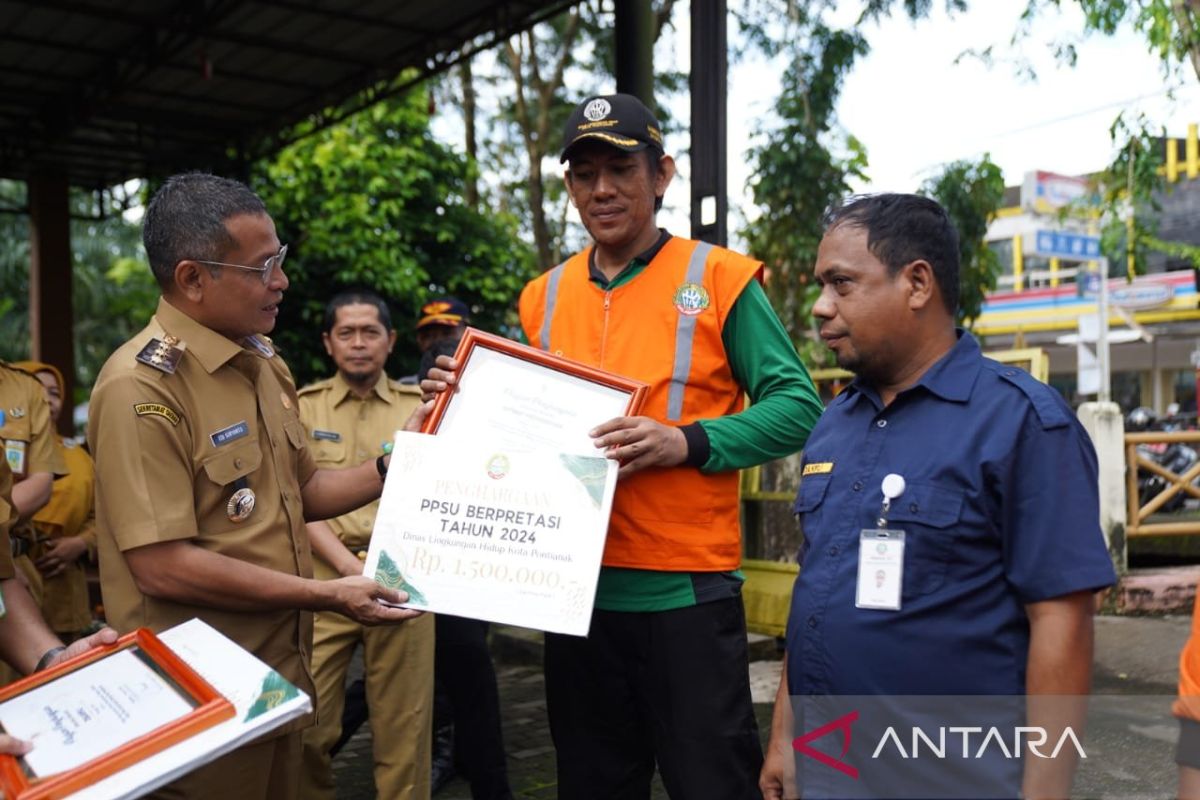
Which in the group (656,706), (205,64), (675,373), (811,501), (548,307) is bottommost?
(656,706)

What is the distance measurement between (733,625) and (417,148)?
33.7 ft

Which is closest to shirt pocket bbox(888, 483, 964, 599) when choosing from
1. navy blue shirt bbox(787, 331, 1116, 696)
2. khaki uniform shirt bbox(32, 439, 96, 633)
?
navy blue shirt bbox(787, 331, 1116, 696)

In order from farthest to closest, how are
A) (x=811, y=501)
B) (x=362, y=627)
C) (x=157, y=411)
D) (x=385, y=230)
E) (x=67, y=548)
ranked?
(x=385, y=230) < (x=67, y=548) < (x=362, y=627) < (x=157, y=411) < (x=811, y=501)

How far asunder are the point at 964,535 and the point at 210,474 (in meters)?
1.52

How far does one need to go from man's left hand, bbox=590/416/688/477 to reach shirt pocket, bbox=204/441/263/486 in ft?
2.50

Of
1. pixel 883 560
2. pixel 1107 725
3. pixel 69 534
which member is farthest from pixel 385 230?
pixel 883 560

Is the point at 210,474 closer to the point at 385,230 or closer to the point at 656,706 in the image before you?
the point at 656,706

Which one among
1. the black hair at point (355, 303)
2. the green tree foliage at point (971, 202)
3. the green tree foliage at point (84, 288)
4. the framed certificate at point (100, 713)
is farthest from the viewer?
the green tree foliage at point (84, 288)

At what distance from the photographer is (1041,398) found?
178cm

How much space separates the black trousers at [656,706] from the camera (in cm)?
241

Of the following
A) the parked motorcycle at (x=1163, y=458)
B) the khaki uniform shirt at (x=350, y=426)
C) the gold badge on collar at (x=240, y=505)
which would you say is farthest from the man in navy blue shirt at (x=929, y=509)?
the parked motorcycle at (x=1163, y=458)

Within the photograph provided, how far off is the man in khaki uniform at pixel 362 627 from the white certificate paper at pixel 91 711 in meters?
1.95

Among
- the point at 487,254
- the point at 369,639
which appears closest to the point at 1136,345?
the point at 487,254

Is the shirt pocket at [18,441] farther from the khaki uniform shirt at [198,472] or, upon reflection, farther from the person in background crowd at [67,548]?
the khaki uniform shirt at [198,472]
